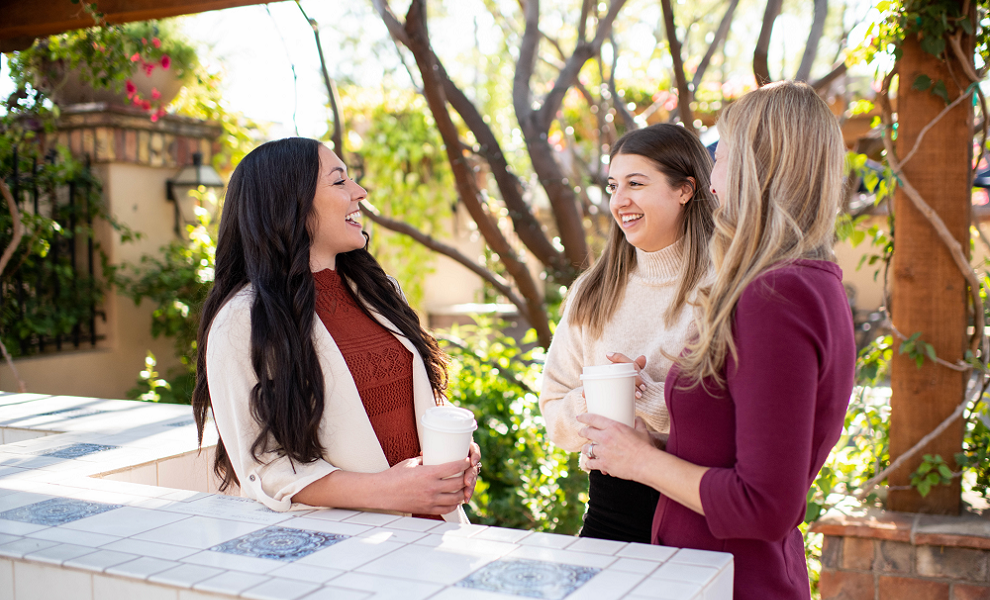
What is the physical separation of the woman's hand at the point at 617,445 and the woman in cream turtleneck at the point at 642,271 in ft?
1.25

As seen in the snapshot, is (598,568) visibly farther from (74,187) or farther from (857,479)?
(74,187)

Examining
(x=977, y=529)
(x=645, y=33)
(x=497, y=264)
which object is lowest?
(x=977, y=529)

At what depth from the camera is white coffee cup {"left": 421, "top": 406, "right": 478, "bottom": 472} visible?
1384 mm

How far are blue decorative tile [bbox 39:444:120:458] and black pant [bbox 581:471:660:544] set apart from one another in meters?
1.25

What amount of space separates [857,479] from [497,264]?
4.81 m

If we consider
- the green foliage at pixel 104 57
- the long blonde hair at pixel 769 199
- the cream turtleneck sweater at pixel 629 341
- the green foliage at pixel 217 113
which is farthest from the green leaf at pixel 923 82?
the green foliage at pixel 217 113

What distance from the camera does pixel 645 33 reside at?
954 cm

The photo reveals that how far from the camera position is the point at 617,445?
4.12 ft

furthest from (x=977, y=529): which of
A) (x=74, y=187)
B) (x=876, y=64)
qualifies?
(x=74, y=187)

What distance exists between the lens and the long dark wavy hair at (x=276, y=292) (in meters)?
1.46

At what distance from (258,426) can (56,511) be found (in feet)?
1.27

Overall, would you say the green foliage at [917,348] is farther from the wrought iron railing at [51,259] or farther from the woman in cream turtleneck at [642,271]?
the wrought iron railing at [51,259]

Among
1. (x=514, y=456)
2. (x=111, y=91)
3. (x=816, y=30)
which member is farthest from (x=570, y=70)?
(x=111, y=91)

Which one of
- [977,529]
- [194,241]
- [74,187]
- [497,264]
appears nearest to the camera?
[977,529]
